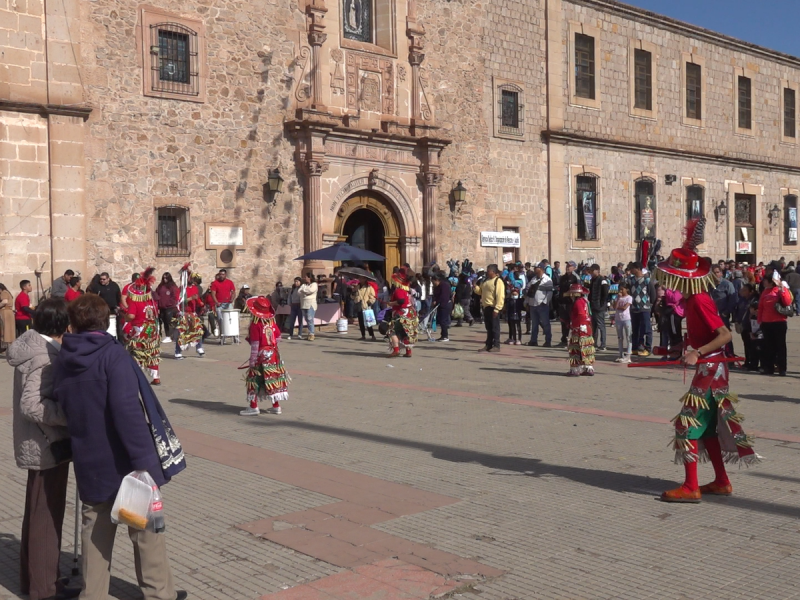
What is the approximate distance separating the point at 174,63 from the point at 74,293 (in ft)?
22.5

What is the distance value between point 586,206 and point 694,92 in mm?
7678

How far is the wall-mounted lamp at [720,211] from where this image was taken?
34.6 metres

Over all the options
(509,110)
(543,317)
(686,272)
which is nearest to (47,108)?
(543,317)

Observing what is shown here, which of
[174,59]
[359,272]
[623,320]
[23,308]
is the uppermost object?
[174,59]

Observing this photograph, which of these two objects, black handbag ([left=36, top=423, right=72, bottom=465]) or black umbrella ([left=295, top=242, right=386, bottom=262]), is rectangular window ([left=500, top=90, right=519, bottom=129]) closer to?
black umbrella ([left=295, top=242, right=386, bottom=262])

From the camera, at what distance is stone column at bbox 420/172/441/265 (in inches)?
1014

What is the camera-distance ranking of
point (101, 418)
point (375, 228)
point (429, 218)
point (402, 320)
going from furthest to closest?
point (375, 228) → point (429, 218) → point (402, 320) → point (101, 418)

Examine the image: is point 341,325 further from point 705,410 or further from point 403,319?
point 705,410

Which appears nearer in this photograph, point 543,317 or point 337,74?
point 543,317

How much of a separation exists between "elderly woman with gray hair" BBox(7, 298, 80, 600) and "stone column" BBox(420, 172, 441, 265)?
68.8ft

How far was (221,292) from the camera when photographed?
20.0 m

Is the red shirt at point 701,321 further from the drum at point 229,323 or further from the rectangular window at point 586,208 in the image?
the rectangular window at point 586,208

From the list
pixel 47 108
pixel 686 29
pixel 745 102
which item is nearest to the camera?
pixel 47 108

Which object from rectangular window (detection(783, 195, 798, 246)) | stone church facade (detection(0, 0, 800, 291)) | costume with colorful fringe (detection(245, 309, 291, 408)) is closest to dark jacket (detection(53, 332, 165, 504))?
costume with colorful fringe (detection(245, 309, 291, 408))
